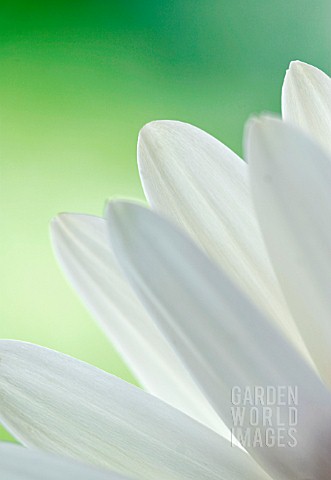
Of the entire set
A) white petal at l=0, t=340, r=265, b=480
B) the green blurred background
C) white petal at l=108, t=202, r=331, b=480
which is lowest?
white petal at l=0, t=340, r=265, b=480

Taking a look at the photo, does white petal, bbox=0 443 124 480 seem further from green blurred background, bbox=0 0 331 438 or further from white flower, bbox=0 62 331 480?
green blurred background, bbox=0 0 331 438

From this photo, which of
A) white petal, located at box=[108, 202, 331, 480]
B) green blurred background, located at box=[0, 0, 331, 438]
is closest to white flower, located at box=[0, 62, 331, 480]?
white petal, located at box=[108, 202, 331, 480]

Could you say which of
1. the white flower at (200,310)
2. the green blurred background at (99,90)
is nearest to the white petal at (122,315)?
the white flower at (200,310)

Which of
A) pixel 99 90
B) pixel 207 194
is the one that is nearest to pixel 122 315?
pixel 207 194

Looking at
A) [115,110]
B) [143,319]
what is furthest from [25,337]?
[143,319]

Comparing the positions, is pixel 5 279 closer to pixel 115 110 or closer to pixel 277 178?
pixel 115 110

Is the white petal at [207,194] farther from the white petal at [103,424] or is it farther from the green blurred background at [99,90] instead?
the green blurred background at [99,90]
